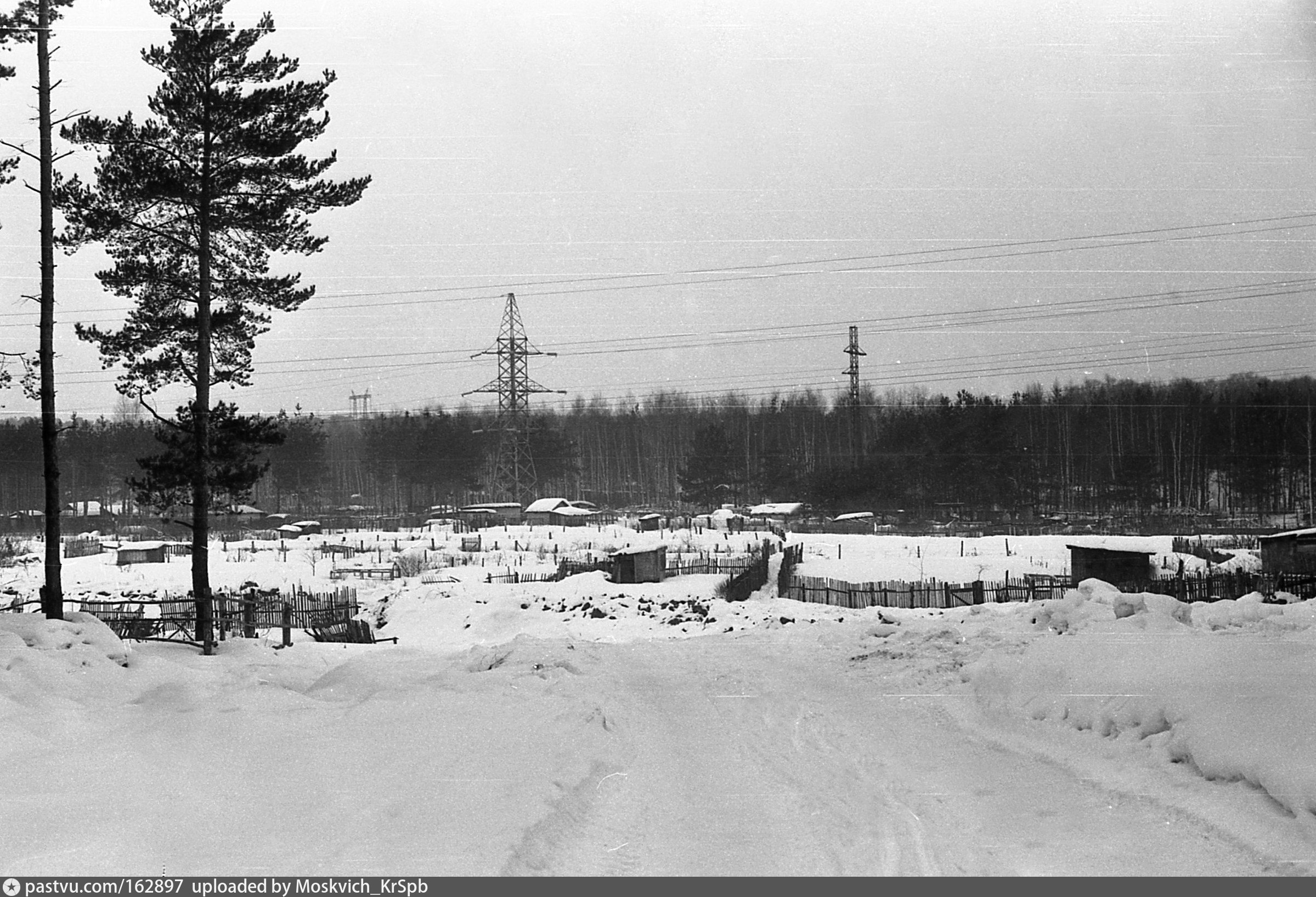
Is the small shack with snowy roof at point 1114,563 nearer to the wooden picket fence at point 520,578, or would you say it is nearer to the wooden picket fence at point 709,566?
the wooden picket fence at point 709,566

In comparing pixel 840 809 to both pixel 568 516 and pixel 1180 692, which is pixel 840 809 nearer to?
pixel 1180 692

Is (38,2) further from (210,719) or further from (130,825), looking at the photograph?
(130,825)

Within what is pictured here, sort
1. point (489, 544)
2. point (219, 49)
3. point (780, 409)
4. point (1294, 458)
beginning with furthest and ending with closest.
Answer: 1. point (780, 409)
2. point (489, 544)
3. point (1294, 458)
4. point (219, 49)

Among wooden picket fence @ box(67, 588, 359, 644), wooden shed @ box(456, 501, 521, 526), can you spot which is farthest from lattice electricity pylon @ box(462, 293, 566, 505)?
wooden picket fence @ box(67, 588, 359, 644)

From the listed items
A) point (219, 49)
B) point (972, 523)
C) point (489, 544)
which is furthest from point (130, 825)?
point (972, 523)

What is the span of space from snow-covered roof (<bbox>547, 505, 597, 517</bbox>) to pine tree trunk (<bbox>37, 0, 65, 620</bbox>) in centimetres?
4104

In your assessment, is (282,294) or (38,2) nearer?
(38,2)

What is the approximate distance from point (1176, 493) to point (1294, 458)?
16166mm

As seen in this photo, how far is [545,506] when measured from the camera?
2267 inches

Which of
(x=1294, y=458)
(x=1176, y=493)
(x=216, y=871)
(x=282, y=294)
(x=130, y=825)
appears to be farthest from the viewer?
(x=1176, y=493)

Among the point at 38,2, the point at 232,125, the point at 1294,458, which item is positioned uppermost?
the point at 38,2

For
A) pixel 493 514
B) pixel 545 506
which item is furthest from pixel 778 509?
pixel 493 514

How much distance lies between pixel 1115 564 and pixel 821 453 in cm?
3010

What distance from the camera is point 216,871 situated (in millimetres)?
4270
